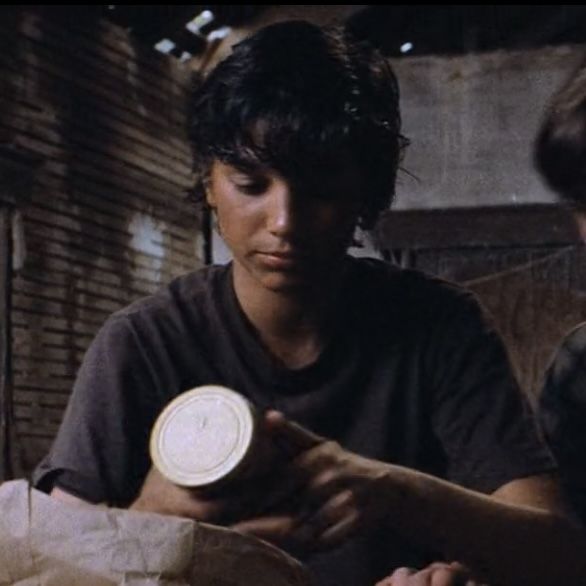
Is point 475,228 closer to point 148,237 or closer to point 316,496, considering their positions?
point 148,237

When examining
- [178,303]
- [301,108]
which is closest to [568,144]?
[301,108]

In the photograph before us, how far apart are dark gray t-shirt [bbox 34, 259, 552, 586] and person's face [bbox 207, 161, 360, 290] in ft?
0.34

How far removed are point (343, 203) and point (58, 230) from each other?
16.2 feet

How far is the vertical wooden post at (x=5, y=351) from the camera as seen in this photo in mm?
5926

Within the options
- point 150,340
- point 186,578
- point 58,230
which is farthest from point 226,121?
point 58,230

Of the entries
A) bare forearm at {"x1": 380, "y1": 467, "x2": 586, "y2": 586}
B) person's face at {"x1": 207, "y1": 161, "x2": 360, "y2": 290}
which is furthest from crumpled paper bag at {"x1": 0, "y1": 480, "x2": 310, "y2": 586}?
person's face at {"x1": 207, "y1": 161, "x2": 360, "y2": 290}

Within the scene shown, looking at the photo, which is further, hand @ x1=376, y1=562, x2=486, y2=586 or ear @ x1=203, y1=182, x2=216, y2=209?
ear @ x1=203, y1=182, x2=216, y2=209

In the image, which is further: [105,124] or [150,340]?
[105,124]

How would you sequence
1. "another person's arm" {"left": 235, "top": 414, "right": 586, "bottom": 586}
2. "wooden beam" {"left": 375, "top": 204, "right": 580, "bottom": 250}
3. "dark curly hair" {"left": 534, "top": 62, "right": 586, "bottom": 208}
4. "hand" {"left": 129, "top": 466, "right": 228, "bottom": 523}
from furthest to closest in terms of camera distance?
"wooden beam" {"left": 375, "top": 204, "right": 580, "bottom": 250}, "dark curly hair" {"left": 534, "top": 62, "right": 586, "bottom": 208}, "another person's arm" {"left": 235, "top": 414, "right": 586, "bottom": 586}, "hand" {"left": 129, "top": 466, "right": 228, "bottom": 523}

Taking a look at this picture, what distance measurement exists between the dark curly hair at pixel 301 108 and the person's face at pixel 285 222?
0.08 ft

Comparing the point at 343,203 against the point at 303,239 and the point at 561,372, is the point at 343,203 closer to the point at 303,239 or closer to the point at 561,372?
the point at 303,239

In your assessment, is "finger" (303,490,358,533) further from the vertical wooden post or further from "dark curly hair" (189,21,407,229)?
the vertical wooden post

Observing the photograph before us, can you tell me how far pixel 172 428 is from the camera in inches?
53.3

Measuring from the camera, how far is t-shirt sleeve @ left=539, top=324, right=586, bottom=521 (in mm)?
2051
